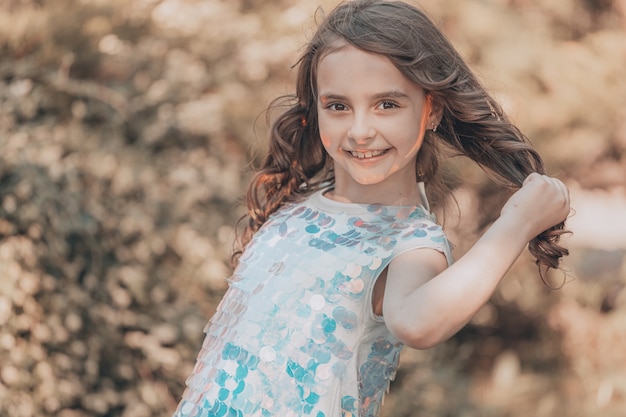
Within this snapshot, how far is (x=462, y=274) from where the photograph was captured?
5.41 ft

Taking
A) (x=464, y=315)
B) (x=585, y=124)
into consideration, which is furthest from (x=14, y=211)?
(x=585, y=124)

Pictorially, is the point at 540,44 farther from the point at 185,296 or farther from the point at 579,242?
the point at 185,296

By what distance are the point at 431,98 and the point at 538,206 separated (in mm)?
361

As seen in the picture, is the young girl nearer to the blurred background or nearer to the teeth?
the teeth

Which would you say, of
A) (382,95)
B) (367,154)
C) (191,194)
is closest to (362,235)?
(367,154)

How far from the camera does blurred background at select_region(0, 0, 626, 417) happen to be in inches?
143

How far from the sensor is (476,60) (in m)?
4.39

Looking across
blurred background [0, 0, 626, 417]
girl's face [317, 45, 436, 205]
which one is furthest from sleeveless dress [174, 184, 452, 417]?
blurred background [0, 0, 626, 417]

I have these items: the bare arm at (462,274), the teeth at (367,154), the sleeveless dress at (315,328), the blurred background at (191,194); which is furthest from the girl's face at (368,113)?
the blurred background at (191,194)

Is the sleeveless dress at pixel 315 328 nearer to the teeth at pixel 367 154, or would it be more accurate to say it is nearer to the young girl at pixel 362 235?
the young girl at pixel 362 235

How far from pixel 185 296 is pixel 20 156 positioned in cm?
82

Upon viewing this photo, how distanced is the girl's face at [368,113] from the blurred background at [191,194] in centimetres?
134

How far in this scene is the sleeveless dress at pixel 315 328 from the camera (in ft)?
6.10

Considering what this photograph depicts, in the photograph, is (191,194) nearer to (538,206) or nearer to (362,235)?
(362,235)
